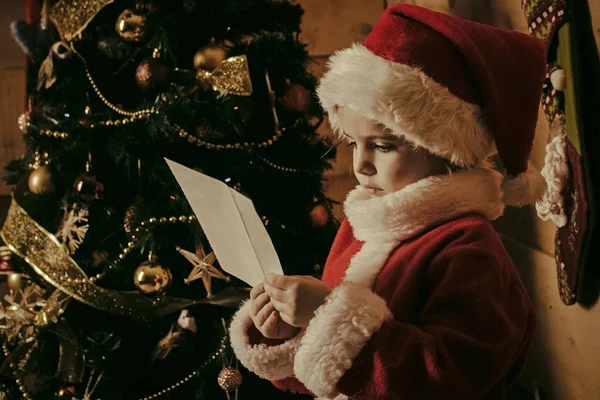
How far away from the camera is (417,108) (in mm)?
801

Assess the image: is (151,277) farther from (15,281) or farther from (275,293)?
(275,293)

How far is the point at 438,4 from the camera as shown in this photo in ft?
6.05

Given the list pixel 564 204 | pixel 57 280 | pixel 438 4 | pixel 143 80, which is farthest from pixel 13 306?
pixel 438 4

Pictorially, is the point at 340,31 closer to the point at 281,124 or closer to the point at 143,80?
the point at 281,124

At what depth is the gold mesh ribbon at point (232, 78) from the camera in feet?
4.49

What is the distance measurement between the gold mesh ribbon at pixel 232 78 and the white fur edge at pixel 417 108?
562 mm

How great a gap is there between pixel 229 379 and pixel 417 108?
788 millimetres

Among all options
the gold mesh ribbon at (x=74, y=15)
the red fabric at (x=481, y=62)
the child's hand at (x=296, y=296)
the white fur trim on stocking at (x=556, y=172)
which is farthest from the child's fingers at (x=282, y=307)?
the gold mesh ribbon at (x=74, y=15)

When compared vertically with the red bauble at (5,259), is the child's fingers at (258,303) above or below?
above

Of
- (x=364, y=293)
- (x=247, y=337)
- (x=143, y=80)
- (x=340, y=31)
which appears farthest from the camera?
(x=340, y=31)

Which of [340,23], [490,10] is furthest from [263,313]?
[340,23]

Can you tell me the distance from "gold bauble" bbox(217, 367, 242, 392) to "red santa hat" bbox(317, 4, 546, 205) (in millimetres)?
716

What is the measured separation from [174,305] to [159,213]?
0.20m

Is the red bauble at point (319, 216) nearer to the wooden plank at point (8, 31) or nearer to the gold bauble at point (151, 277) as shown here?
the gold bauble at point (151, 277)
